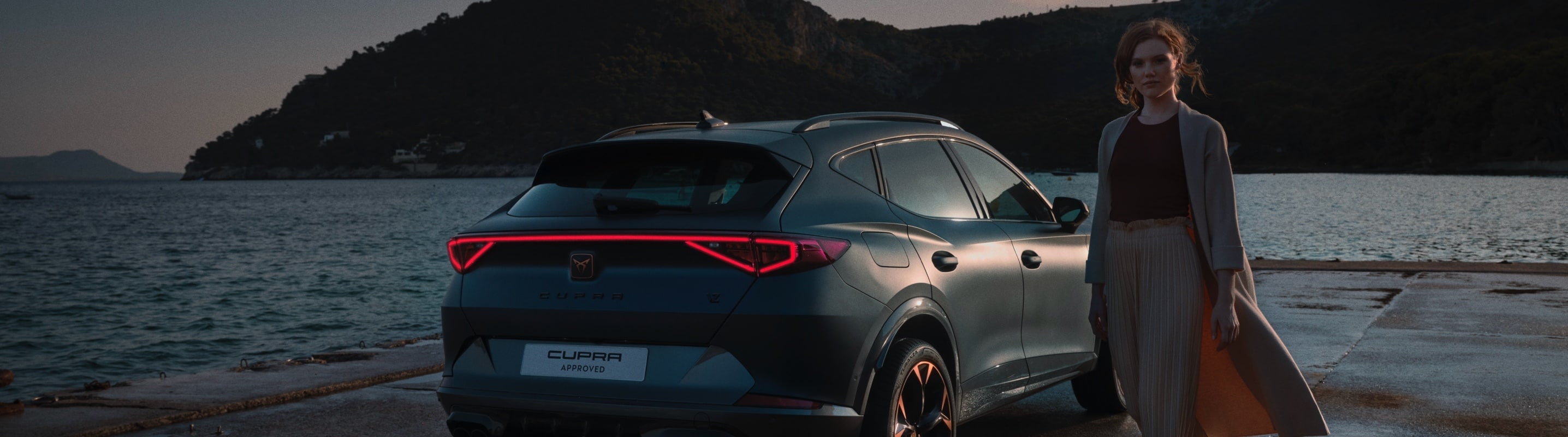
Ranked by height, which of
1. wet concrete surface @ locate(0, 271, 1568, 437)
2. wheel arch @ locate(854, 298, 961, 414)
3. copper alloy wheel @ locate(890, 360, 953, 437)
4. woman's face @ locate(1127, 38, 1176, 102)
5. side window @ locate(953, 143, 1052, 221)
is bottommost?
wet concrete surface @ locate(0, 271, 1568, 437)

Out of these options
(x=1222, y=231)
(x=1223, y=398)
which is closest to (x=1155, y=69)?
(x=1222, y=231)

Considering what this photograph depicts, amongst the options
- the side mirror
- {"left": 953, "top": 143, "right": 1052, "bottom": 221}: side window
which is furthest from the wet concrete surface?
{"left": 953, "top": 143, "right": 1052, "bottom": 221}: side window

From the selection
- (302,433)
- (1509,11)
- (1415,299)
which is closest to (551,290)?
(302,433)

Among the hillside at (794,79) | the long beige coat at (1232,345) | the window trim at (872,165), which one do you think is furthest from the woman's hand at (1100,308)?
the hillside at (794,79)

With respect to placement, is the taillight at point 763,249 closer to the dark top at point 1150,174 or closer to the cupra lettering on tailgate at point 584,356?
the cupra lettering on tailgate at point 584,356

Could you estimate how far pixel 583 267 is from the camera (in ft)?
11.7

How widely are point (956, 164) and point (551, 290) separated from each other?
1.78 metres

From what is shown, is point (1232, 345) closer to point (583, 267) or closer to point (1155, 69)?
point (1155, 69)

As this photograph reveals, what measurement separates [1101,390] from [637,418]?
124 inches

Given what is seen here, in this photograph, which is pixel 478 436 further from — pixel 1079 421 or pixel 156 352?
pixel 156 352

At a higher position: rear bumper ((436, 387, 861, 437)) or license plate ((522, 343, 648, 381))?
license plate ((522, 343, 648, 381))

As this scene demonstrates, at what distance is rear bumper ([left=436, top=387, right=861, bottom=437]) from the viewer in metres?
3.44

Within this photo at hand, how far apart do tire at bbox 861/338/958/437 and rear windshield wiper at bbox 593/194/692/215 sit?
0.81 meters

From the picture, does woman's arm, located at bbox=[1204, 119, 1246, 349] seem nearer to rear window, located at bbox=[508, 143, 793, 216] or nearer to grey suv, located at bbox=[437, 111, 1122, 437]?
grey suv, located at bbox=[437, 111, 1122, 437]
